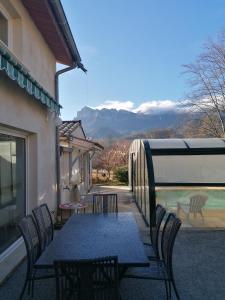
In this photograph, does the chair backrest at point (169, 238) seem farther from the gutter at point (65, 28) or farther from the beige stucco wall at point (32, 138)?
the gutter at point (65, 28)

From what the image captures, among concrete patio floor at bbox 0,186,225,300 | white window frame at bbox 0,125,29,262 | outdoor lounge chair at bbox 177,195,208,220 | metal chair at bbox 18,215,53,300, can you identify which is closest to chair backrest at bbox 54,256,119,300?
metal chair at bbox 18,215,53,300

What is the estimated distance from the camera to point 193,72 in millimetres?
22859

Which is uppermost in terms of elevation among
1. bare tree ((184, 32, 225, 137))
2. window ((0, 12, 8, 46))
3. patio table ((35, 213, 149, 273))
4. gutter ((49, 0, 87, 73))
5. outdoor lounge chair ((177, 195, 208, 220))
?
bare tree ((184, 32, 225, 137))

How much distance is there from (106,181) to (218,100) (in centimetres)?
1258

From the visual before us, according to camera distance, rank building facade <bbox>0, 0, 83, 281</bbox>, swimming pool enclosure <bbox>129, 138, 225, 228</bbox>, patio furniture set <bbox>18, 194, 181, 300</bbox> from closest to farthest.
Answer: patio furniture set <bbox>18, 194, 181, 300</bbox>, building facade <bbox>0, 0, 83, 281</bbox>, swimming pool enclosure <bbox>129, 138, 225, 228</bbox>

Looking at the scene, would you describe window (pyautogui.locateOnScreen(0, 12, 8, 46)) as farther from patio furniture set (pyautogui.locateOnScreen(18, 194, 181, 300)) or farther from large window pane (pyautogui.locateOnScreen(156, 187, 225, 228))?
large window pane (pyautogui.locateOnScreen(156, 187, 225, 228))

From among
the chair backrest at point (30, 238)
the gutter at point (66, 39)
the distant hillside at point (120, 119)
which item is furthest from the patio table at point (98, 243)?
the distant hillside at point (120, 119)

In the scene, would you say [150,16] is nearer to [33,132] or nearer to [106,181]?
[33,132]

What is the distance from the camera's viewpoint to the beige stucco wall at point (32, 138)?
6.15m

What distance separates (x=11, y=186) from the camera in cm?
706

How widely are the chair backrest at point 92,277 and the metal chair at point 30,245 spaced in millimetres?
968

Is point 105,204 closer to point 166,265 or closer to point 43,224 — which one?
point 43,224

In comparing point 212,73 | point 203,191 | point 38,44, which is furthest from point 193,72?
point 38,44

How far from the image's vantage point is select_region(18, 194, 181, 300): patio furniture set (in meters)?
3.49
